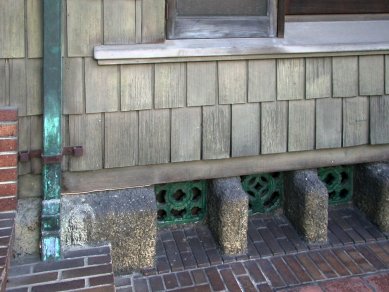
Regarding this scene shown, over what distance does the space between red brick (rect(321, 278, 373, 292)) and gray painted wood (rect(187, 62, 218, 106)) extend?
1123 millimetres

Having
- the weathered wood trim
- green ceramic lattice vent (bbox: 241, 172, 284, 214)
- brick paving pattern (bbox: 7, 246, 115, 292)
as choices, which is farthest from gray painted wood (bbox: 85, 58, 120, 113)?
green ceramic lattice vent (bbox: 241, 172, 284, 214)

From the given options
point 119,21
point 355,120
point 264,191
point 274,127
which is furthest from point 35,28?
point 355,120

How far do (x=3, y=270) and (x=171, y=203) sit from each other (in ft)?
3.86

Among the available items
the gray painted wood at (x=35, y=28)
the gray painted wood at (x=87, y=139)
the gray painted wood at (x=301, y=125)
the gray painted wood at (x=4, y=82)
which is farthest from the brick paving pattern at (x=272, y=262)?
the gray painted wood at (x=35, y=28)

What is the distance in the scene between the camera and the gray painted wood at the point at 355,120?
334 cm

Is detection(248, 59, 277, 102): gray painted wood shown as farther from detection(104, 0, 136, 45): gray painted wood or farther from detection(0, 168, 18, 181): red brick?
detection(0, 168, 18, 181): red brick

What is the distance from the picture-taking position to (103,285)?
2.60 metres

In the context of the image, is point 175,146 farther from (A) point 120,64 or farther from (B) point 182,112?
(A) point 120,64

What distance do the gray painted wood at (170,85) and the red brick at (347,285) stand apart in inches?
47.4

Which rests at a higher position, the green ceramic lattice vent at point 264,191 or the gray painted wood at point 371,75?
the gray painted wood at point 371,75

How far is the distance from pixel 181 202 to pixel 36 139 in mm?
929

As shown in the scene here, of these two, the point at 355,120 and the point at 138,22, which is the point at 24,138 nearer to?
the point at 138,22

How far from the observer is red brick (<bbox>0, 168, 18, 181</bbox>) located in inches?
109

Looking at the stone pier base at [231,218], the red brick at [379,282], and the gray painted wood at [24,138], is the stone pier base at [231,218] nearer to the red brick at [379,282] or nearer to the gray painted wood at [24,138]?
the red brick at [379,282]
